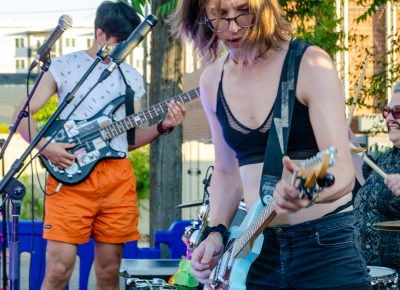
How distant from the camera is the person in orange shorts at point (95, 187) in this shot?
5500 millimetres

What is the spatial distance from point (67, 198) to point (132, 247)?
1317 mm

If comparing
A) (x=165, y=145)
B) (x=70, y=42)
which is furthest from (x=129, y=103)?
(x=70, y=42)

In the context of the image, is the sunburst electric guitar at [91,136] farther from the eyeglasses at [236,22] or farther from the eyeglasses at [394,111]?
the eyeglasses at [236,22]

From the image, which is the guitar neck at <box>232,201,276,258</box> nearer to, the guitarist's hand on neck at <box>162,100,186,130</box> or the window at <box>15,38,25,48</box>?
the guitarist's hand on neck at <box>162,100,186,130</box>

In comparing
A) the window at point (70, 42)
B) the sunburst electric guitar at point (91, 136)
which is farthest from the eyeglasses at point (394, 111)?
the window at point (70, 42)

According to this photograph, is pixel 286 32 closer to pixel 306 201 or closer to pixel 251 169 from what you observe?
pixel 251 169

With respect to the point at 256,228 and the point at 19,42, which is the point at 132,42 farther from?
the point at 19,42

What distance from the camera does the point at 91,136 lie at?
5621mm

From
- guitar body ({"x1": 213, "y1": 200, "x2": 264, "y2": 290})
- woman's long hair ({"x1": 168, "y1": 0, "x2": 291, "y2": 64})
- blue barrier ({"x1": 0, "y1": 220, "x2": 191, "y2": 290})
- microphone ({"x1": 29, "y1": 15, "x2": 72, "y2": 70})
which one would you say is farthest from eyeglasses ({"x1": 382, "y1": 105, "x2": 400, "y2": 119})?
guitar body ({"x1": 213, "y1": 200, "x2": 264, "y2": 290})

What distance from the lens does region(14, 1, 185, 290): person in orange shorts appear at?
5500 millimetres

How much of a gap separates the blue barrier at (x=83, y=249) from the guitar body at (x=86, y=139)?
1.13 meters

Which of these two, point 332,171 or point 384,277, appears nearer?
point 332,171

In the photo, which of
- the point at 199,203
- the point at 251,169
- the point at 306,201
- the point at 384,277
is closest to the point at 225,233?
the point at 251,169

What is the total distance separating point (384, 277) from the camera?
16.0 ft
